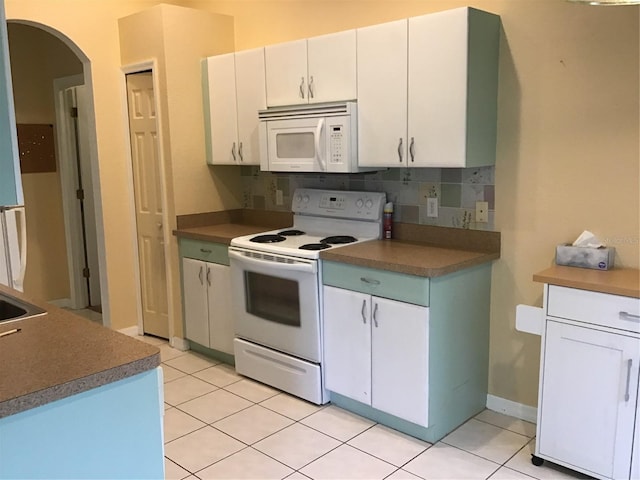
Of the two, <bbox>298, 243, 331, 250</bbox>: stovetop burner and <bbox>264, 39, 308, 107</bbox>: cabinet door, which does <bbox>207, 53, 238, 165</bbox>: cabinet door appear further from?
<bbox>298, 243, 331, 250</bbox>: stovetop burner

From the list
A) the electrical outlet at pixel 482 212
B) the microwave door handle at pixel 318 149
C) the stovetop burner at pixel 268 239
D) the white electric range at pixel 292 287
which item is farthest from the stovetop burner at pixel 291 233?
the electrical outlet at pixel 482 212

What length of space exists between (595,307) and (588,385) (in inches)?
13.4

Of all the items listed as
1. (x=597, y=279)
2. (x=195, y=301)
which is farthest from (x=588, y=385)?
(x=195, y=301)

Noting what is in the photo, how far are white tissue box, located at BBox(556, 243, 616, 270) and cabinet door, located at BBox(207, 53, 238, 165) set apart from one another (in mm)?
2238

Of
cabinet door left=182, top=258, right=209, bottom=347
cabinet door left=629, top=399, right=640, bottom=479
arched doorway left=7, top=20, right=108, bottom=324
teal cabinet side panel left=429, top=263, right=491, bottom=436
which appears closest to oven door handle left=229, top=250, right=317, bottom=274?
cabinet door left=182, top=258, right=209, bottom=347

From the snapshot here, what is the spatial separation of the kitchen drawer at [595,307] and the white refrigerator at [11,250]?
9.64 feet

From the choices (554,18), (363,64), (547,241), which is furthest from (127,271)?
(554,18)

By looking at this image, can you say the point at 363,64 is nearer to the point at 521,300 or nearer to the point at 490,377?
the point at 521,300

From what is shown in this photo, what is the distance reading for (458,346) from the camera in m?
2.94

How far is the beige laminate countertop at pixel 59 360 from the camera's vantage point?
1418 mm

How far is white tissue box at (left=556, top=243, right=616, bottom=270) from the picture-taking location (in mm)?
2617

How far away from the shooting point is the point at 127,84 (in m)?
4.26

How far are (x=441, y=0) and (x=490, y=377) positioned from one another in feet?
6.83

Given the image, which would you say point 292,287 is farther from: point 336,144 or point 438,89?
point 438,89
